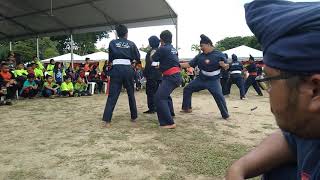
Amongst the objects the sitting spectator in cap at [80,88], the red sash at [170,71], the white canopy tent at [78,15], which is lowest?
the sitting spectator in cap at [80,88]

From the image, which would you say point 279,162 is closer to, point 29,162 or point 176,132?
point 29,162

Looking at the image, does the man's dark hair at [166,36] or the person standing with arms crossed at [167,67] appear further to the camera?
the man's dark hair at [166,36]

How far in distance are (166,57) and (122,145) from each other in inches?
85.4

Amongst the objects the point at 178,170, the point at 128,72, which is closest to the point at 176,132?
the point at 128,72

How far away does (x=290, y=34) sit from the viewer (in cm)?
100

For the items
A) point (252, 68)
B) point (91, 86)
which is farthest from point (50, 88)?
point (252, 68)

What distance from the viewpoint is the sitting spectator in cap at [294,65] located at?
98 cm

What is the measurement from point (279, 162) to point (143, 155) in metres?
3.36

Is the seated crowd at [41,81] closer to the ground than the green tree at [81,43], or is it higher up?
closer to the ground

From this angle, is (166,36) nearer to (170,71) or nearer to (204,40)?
(170,71)

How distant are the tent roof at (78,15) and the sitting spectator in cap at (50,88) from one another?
3018mm

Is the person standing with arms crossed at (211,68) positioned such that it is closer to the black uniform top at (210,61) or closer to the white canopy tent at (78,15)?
the black uniform top at (210,61)

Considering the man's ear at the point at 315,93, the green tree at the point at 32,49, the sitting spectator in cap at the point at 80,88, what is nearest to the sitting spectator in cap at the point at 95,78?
the sitting spectator in cap at the point at 80,88

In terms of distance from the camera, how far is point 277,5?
3.70 ft
